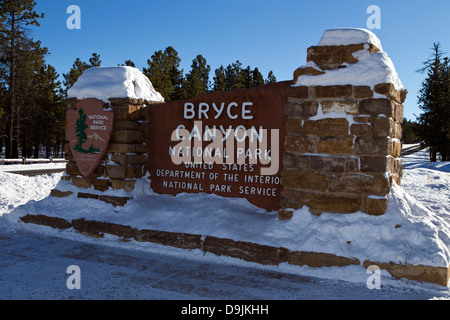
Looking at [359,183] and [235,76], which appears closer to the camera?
[359,183]

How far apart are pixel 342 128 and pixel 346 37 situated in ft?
3.69

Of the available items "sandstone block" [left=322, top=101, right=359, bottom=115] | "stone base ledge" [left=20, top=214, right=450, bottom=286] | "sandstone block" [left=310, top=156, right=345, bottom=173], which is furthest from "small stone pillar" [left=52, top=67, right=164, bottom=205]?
"sandstone block" [left=322, top=101, right=359, bottom=115]

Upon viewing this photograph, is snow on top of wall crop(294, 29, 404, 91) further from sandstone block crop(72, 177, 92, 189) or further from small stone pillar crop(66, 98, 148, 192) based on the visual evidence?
sandstone block crop(72, 177, 92, 189)

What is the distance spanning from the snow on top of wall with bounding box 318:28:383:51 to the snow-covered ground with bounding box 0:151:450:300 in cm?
188

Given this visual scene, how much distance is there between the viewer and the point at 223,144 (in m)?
5.44

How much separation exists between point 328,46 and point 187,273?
3137mm

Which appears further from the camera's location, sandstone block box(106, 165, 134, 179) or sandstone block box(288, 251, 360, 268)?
sandstone block box(106, 165, 134, 179)

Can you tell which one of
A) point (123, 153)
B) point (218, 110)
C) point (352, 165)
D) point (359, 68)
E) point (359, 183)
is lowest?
point (359, 183)

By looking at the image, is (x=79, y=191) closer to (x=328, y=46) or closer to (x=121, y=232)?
(x=121, y=232)

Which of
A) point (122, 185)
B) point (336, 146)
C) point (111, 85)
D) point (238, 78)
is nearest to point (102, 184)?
point (122, 185)

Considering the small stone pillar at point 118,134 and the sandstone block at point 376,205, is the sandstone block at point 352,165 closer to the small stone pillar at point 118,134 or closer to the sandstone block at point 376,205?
the sandstone block at point 376,205

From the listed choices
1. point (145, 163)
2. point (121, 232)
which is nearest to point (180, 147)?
point (145, 163)

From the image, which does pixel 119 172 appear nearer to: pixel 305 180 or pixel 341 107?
pixel 305 180

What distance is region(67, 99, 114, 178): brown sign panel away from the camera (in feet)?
19.1
